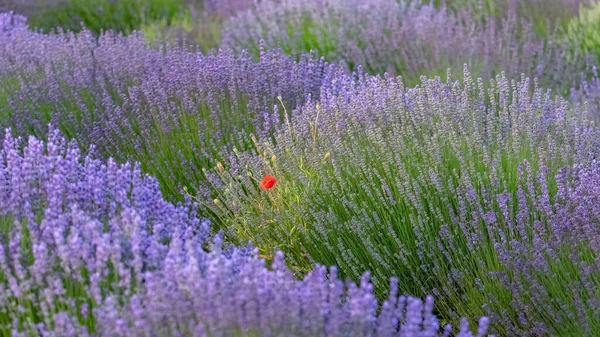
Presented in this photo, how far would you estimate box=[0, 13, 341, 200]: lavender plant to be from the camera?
3555 millimetres

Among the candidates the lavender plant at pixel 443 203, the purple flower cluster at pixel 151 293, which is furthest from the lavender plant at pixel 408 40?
the purple flower cluster at pixel 151 293

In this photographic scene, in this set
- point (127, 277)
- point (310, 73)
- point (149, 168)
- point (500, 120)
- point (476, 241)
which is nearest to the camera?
point (127, 277)

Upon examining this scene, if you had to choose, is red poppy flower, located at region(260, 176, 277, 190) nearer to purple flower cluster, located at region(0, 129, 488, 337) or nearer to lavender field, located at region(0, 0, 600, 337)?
lavender field, located at region(0, 0, 600, 337)

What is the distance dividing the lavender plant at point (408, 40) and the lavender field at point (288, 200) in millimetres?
57

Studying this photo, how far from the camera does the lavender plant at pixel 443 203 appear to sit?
2.45 meters

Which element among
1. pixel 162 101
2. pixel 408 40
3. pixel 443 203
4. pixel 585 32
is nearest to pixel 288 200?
pixel 443 203

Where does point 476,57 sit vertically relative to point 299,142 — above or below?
below

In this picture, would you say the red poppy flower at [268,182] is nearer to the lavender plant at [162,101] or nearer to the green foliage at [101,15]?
the lavender plant at [162,101]

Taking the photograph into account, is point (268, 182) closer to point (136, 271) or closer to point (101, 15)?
point (136, 271)

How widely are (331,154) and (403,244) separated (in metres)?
0.49

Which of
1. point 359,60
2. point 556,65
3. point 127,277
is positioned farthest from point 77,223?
point 556,65

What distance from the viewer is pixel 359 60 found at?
5.27 metres

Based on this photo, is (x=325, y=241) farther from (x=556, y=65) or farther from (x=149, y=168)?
(x=556, y=65)

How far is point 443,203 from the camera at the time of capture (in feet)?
9.36
